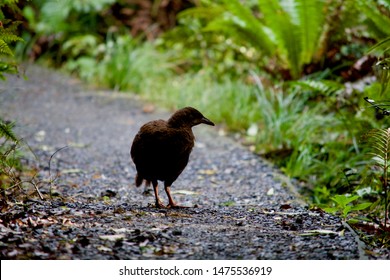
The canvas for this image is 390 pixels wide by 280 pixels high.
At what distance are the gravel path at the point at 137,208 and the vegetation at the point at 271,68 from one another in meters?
0.35

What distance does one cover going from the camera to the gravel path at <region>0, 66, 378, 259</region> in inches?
111

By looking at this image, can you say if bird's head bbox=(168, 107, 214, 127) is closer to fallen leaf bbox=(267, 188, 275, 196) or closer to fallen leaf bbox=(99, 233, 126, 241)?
fallen leaf bbox=(99, 233, 126, 241)

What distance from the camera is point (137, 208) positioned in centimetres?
384

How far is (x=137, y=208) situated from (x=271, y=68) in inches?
177

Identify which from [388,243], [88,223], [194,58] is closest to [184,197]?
[88,223]

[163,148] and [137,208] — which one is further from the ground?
[163,148]

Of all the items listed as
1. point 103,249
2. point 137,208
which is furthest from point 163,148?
point 103,249

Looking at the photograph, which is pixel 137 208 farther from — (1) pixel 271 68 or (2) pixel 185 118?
(1) pixel 271 68

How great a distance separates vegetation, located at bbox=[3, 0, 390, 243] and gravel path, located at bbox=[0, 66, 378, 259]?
346mm

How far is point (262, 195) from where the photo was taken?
4.92m

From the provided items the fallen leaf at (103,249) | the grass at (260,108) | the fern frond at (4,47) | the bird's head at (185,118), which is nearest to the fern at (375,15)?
the grass at (260,108)

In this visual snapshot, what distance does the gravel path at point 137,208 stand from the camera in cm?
281

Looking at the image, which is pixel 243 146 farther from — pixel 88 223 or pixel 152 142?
pixel 88 223

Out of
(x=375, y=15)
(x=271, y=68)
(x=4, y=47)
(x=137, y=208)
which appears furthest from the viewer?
(x=271, y=68)
